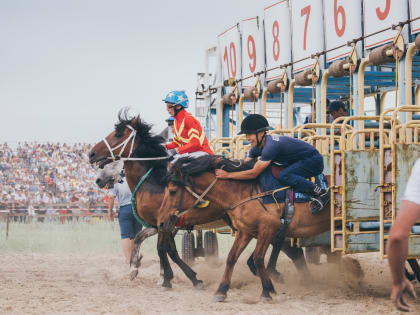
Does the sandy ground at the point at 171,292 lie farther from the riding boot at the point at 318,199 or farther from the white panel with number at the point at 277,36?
the white panel with number at the point at 277,36

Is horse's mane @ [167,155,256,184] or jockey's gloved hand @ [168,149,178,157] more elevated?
jockey's gloved hand @ [168,149,178,157]

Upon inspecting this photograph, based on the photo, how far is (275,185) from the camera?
24.4 ft

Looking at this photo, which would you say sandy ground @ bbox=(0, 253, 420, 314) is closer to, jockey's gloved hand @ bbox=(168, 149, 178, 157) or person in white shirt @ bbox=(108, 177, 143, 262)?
person in white shirt @ bbox=(108, 177, 143, 262)

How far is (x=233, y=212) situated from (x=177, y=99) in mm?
1941

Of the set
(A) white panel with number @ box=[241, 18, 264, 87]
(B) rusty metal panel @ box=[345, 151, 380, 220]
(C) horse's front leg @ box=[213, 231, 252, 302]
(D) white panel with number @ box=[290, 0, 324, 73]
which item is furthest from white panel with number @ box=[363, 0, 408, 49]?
(A) white panel with number @ box=[241, 18, 264, 87]

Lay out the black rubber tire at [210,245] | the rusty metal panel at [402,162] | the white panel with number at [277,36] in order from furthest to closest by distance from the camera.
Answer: the white panel with number at [277,36] < the black rubber tire at [210,245] < the rusty metal panel at [402,162]

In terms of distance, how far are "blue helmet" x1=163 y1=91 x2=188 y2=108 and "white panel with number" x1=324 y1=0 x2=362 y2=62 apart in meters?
3.03

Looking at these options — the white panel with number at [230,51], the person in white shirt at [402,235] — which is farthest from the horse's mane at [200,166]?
the white panel with number at [230,51]

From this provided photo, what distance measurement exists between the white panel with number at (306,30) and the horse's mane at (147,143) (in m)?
3.96

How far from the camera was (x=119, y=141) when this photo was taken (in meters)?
8.83

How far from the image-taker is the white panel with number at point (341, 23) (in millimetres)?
10211

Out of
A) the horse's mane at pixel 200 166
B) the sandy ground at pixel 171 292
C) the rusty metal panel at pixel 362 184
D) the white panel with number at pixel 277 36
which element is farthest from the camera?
the white panel with number at pixel 277 36

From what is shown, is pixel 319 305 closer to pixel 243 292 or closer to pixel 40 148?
pixel 243 292

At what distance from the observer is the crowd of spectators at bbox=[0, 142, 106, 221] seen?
81.0 ft
